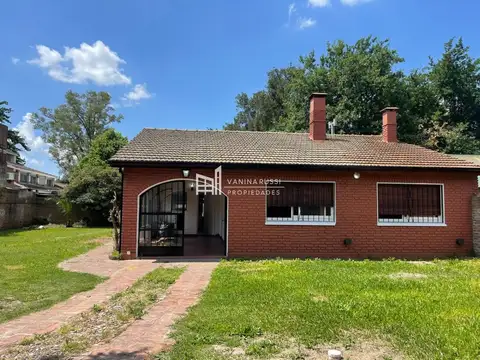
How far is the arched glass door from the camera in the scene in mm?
11570

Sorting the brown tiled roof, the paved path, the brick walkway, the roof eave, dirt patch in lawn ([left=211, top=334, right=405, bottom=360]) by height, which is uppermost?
the brown tiled roof

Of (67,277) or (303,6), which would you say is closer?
(67,277)

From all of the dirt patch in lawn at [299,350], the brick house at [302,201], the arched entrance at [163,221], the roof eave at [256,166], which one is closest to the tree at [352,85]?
the brick house at [302,201]

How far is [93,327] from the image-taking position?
201 inches

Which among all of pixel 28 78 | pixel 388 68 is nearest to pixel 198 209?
pixel 28 78

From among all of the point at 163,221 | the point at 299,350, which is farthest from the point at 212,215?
the point at 299,350

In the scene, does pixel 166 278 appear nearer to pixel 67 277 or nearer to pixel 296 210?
pixel 67 277

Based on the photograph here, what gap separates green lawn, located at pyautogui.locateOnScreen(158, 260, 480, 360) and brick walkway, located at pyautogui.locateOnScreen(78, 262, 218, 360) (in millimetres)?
222

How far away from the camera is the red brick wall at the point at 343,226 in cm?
1139

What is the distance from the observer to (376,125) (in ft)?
90.8

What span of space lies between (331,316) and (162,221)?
25.3ft

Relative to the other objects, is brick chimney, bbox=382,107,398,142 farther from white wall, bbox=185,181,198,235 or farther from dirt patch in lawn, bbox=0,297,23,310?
dirt patch in lawn, bbox=0,297,23,310

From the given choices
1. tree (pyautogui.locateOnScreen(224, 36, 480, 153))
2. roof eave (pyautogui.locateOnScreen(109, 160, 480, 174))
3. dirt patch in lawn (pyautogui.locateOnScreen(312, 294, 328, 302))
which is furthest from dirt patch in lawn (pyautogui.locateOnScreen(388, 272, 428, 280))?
tree (pyautogui.locateOnScreen(224, 36, 480, 153))

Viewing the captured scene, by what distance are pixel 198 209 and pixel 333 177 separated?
1011cm
